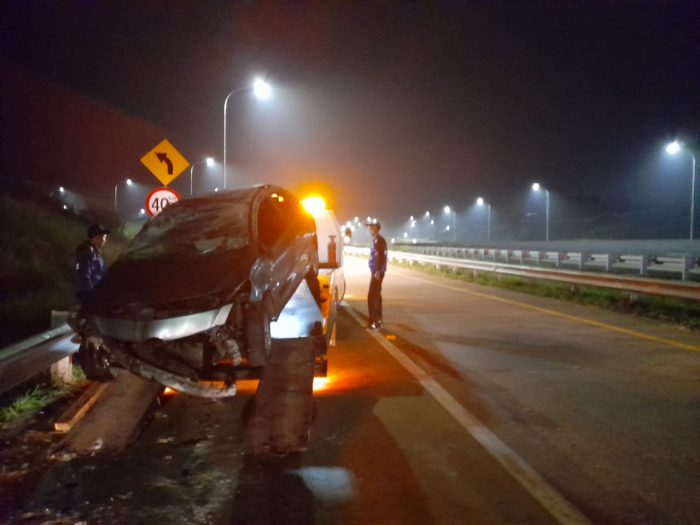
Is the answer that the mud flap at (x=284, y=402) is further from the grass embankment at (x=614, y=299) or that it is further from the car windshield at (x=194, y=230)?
the grass embankment at (x=614, y=299)

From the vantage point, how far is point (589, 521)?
4.16 meters

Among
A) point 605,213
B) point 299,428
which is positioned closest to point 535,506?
point 299,428

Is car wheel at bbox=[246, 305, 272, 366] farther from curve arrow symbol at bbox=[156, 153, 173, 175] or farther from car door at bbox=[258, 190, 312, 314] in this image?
curve arrow symbol at bbox=[156, 153, 173, 175]

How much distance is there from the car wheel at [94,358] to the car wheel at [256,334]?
1.27 m

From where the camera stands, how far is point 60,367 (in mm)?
7824

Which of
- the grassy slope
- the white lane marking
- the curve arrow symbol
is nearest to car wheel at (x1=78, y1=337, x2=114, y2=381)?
the white lane marking

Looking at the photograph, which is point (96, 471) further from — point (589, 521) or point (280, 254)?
point (589, 521)

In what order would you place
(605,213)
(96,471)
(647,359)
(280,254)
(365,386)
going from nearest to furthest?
(96,471), (280,254), (365,386), (647,359), (605,213)

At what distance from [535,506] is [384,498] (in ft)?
3.36

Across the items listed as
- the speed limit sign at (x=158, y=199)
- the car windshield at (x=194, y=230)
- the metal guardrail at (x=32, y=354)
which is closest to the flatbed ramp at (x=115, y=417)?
the metal guardrail at (x=32, y=354)

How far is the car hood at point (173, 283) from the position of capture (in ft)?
18.3

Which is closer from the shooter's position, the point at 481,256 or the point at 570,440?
the point at 570,440

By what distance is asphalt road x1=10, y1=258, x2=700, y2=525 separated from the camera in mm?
4371

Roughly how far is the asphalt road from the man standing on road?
3004 mm
